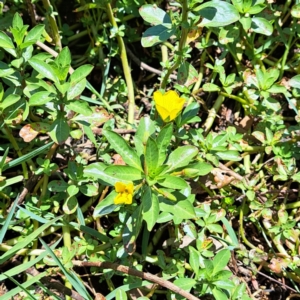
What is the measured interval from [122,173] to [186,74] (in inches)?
29.1

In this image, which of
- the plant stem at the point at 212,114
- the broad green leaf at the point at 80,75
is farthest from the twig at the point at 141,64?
the broad green leaf at the point at 80,75

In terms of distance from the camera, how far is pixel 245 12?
2.25 m

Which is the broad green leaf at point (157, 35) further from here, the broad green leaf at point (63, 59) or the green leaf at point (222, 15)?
the broad green leaf at point (63, 59)

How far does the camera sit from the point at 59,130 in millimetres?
→ 1964

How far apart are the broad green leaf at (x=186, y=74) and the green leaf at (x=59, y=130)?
61cm

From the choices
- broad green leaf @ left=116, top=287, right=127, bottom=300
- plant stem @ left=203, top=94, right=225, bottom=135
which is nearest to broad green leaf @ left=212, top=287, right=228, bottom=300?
broad green leaf @ left=116, top=287, right=127, bottom=300

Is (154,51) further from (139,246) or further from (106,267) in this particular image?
(106,267)

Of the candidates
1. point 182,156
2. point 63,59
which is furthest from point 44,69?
point 182,156

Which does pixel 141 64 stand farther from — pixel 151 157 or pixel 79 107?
pixel 151 157

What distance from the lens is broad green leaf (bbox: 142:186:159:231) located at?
5.48 feet

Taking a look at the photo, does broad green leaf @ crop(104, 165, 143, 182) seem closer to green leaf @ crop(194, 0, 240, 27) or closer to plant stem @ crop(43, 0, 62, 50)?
green leaf @ crop(194, 0, 240, 27)

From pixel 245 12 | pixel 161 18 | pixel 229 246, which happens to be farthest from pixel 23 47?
pixel 229 246

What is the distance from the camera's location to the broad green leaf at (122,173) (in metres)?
1.69

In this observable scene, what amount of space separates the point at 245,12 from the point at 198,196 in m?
0.98
